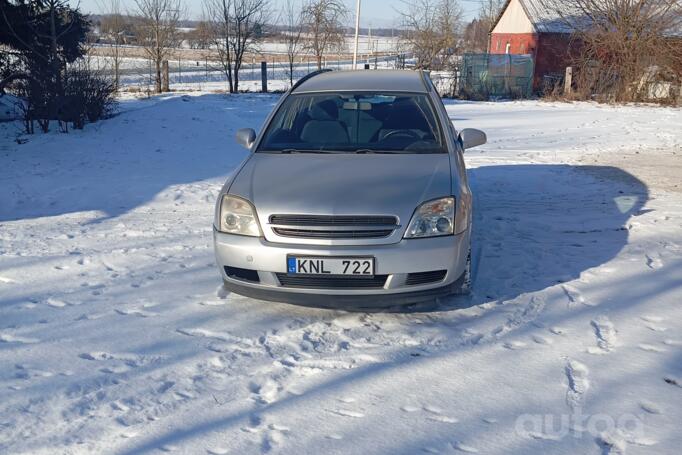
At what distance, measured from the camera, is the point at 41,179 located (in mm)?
8789

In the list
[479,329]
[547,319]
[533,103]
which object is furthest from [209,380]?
[533,103]

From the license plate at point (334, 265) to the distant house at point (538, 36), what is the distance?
95.9 ft

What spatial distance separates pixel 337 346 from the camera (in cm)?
406

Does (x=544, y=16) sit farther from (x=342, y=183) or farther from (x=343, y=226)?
(x=343, y=226)

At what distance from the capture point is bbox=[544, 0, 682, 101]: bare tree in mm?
23734

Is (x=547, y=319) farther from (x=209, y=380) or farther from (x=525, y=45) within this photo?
(x=525, y=45)

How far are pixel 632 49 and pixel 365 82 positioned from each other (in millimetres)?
21929

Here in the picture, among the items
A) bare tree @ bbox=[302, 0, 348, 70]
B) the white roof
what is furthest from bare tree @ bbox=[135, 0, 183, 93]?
the white roof

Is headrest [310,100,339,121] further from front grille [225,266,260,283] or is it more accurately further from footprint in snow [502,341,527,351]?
footprint in snow [502,341,527,351]

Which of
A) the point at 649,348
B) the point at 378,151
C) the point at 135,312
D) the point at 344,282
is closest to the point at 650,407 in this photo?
the point at 649,348

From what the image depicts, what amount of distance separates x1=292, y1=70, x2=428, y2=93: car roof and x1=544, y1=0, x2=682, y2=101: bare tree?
20148 mm

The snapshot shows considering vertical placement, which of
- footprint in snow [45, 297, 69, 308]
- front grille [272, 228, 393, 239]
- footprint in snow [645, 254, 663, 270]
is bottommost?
footprint in snow [45, 297, 69, 308]

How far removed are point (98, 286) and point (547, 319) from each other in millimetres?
3474

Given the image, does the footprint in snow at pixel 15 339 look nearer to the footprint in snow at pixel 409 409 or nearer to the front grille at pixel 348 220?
the front grille at pixel 348 220
